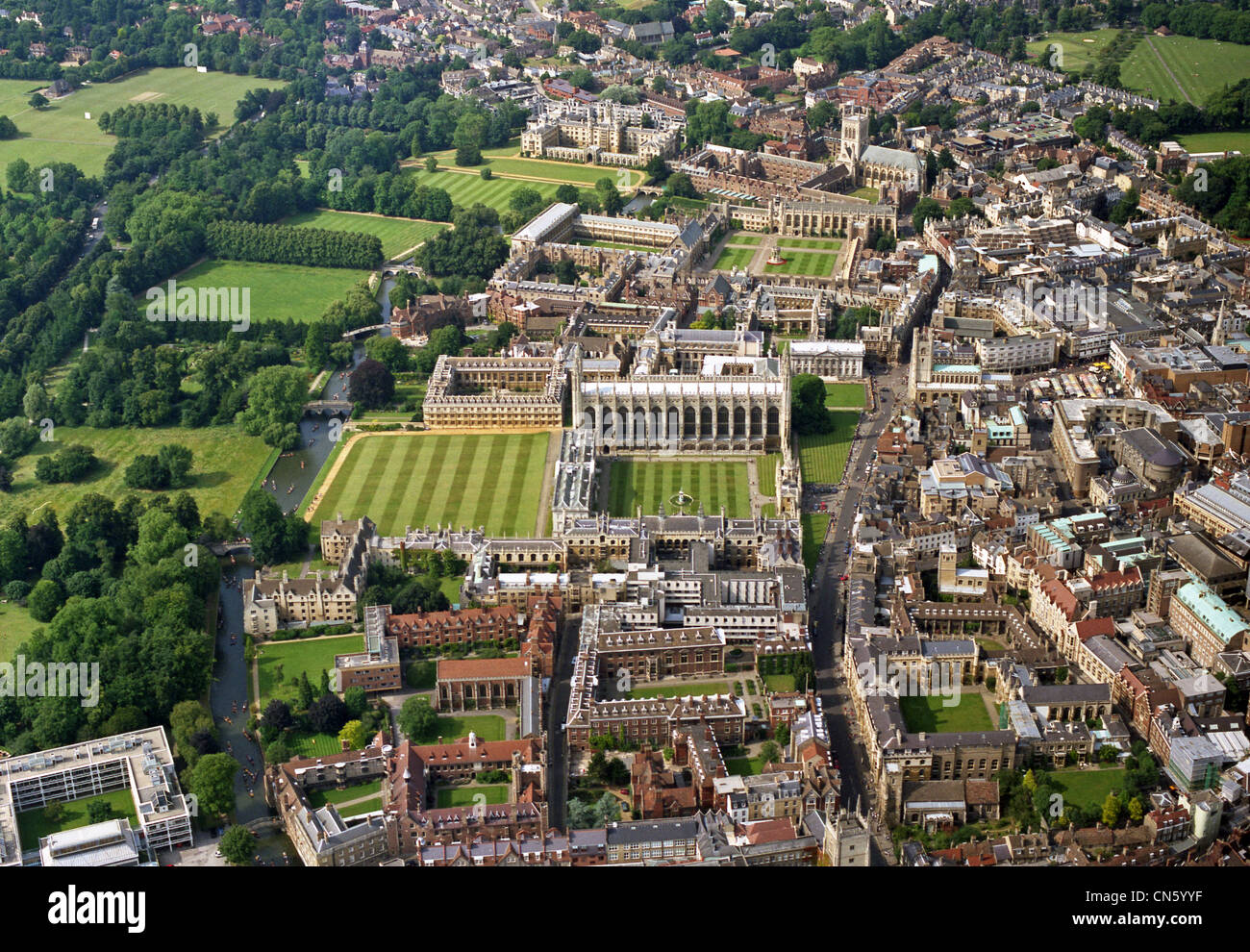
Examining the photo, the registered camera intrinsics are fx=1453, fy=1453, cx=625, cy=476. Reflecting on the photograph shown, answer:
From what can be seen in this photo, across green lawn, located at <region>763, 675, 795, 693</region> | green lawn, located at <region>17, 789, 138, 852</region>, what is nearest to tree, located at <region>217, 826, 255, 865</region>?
green lawn, located at <region>17, 789, 138, 852</region>

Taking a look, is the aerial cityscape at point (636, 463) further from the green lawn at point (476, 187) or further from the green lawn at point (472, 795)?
the green lawn at point (476, 187)

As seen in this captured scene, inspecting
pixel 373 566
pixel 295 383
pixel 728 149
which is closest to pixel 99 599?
pixel 373 566

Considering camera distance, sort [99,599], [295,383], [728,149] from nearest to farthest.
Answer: [99,599]
[295,383]
[728,149]

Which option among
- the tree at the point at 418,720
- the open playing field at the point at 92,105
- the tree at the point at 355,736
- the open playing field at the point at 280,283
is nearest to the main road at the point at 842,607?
the tree at the point at 418,720

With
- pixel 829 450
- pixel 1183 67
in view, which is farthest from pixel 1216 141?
pixel 829 450

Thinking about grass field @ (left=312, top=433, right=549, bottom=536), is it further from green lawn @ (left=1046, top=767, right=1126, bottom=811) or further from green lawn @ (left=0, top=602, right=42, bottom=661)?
green lawn @ (left=1046, top=767, right=1126, bottom=811)
